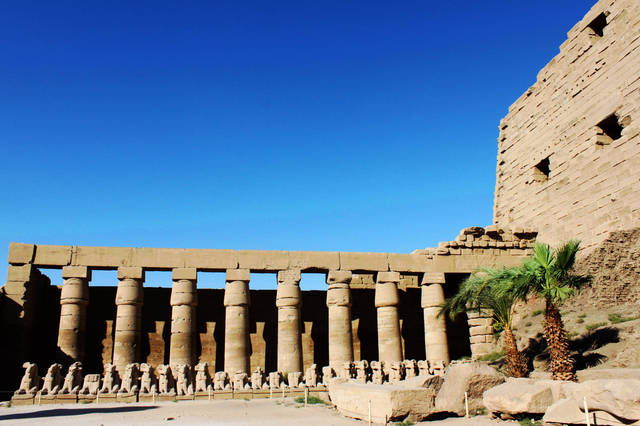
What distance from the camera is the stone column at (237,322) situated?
17.9 m

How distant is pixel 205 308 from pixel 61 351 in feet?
20.0

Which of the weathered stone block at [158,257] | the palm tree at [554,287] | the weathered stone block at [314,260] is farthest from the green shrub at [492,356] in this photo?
the weathered stone block at [158,257]

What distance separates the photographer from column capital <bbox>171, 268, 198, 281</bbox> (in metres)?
18.2

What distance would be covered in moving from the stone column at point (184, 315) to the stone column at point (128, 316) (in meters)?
1.12

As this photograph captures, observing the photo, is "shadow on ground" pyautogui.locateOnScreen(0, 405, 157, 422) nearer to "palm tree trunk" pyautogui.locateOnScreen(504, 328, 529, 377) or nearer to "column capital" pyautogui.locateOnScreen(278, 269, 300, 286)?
"column capital" pyautogui.locateOnScreen(278, 269, 300, 286)

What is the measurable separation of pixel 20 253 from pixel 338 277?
1057 centimetres

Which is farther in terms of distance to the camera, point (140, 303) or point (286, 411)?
point (140, 303)

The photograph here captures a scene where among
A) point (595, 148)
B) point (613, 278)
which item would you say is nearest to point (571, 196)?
point (595, 148)

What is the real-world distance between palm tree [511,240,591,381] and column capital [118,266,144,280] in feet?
38.6

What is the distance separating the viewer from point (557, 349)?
12.5m

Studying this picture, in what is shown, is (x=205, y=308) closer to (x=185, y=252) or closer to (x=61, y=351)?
(x=185, y=252)

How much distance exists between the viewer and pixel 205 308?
72.0ft

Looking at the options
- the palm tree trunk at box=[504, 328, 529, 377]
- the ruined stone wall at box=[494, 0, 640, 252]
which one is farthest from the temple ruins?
the palm tree trunk at box=[504, 328, 529, 377]

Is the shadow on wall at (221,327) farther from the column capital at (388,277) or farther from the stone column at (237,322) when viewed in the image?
the stone column at (237,322)
